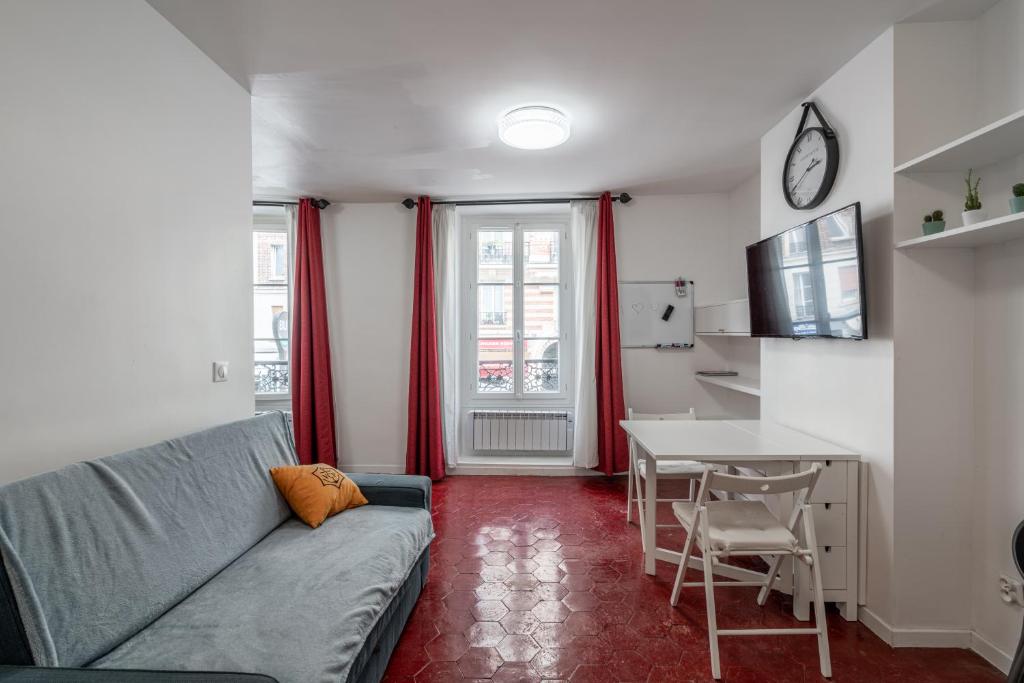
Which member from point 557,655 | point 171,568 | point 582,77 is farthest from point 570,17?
point 557,655

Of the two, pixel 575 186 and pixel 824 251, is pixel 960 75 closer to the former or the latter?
pixel 824 251

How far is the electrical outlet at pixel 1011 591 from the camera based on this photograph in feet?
5.70

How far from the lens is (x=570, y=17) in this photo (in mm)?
1938

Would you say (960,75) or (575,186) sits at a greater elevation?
(575,186)

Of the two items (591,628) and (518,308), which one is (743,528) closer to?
(591,628)

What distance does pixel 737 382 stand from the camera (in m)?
3.83

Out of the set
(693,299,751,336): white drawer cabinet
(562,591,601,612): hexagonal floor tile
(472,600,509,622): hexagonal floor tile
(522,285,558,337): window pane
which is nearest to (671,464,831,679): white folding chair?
(562,591,601,612): hexagonal floor tile

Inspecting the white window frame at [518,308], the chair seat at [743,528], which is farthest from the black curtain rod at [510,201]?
the chair seat at [743,528]

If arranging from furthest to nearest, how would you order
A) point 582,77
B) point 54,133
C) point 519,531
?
point 519,531
point 582,77
point 54,133

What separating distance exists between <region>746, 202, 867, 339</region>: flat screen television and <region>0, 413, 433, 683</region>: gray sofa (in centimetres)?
227

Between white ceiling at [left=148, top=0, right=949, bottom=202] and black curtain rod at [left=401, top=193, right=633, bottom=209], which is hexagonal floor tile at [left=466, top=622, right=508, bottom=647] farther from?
black curtain rod at [left=401, top=193, right=633, bottom=209]

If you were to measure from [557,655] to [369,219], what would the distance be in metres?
3.99

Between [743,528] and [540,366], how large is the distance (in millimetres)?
2905

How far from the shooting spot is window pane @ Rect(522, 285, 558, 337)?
186 inches
